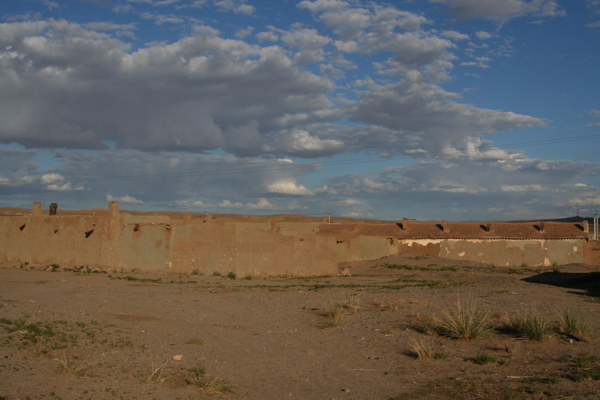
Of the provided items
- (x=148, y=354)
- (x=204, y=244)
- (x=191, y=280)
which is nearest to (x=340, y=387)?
(x=148, y=354)

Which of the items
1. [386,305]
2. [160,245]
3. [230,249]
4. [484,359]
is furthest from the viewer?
[160,245]

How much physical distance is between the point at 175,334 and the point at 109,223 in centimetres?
1861

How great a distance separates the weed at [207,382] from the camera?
852 cm

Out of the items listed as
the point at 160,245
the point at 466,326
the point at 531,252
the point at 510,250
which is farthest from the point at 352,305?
the point at 531,252

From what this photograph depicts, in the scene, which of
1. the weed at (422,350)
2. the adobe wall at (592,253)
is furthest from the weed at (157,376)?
the adobe wall at (592,253)

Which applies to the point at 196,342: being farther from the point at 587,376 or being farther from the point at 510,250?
the point at 510,250

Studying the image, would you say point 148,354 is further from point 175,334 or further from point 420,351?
point 420,351

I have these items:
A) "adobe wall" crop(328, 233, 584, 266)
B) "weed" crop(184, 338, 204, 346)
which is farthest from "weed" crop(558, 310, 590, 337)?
"adobe wall" crop(328, 233, 584, 266)

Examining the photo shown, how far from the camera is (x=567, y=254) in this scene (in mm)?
48469

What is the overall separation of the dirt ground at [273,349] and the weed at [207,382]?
25 millimetres

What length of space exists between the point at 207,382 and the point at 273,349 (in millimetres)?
3390

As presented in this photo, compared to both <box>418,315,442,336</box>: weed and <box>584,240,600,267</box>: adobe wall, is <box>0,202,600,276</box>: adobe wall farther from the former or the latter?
<box>584,240,600,267</box>: adobe wall

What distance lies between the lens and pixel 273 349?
11.9 metres

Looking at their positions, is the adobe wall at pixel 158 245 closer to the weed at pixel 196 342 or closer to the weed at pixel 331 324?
the weed at pixel 331 324
